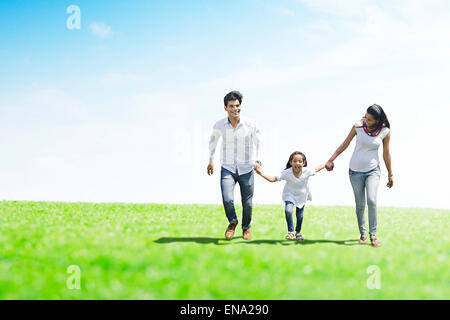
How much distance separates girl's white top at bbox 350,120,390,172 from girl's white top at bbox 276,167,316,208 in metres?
1.14

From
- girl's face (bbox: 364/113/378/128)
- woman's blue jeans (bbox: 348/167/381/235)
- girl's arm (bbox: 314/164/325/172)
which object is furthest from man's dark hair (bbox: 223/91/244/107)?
woman's blue jeans (bbox: 348/167/381/235)

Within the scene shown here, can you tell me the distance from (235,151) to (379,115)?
3.02 metres

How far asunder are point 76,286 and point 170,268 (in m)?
1.49

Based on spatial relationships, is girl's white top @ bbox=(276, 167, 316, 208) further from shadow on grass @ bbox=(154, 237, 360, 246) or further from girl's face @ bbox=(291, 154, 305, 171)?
shadow on grass @ bbox=(154, 237, 360, 246)

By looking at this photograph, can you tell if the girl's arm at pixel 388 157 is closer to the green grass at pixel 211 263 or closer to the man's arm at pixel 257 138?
the green grass at pixel 211 263

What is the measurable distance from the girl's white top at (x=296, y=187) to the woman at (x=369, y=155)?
40.6 inches

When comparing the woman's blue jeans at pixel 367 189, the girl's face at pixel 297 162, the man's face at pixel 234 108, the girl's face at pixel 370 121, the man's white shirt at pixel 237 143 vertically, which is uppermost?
the man's face at pixel 234 108

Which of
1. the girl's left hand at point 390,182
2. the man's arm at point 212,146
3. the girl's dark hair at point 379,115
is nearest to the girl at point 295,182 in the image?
the man's arm at point 212,146

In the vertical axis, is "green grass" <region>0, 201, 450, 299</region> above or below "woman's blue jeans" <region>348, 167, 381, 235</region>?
below

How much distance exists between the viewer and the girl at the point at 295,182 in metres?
10.6

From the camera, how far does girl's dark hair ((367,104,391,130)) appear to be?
9695mm

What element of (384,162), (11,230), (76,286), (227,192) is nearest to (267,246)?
(227,192)
